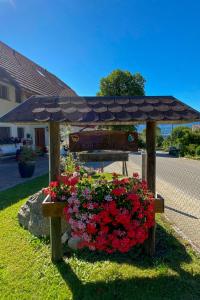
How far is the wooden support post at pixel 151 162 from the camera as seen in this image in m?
3.83

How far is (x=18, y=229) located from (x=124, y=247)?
266 cm

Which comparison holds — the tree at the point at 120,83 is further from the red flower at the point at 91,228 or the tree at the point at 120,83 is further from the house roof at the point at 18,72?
the red flower at the point at 91,228

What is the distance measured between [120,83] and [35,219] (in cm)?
3169

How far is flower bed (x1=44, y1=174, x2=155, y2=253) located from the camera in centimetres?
328

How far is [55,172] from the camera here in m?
3.86

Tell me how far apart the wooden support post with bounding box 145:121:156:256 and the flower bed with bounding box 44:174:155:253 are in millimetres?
464

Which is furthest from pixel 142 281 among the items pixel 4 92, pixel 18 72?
pixel 18 72

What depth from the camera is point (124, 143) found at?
3869 mm

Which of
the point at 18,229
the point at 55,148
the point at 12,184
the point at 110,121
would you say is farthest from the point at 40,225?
the point at 12,184

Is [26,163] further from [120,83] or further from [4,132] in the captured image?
[120,83]

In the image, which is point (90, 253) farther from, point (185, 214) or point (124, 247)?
point (185, 214)

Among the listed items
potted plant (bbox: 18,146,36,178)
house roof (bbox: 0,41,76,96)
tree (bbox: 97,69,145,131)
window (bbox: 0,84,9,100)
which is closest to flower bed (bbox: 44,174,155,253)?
potted plant (bbox: 18,146,36,178)

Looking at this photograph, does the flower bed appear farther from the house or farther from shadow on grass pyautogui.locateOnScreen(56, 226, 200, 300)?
the house

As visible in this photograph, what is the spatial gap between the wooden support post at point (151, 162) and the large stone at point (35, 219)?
5.09 ft
